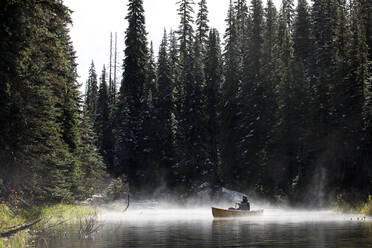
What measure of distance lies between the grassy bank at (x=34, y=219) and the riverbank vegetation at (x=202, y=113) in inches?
11.3

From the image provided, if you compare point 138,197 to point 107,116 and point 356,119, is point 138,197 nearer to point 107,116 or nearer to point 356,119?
point 107,116

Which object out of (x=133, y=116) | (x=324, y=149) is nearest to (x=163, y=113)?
(x=133, y=116)

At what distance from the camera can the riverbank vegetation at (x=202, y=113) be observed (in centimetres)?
1880

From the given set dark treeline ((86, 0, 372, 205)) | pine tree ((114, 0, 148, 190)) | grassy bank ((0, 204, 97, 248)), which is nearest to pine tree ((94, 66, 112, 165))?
dark treeline ((86, 0, 372, 205))

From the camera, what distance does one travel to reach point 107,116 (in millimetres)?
65938

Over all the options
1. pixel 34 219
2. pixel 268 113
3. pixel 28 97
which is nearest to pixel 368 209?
pixel 34 219

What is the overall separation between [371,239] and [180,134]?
1447 inches

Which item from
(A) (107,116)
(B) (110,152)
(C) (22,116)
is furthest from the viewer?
(A) (107,116)

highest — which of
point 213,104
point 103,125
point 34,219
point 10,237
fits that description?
point 213,104

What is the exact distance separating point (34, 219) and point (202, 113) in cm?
3552

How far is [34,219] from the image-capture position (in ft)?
61.8

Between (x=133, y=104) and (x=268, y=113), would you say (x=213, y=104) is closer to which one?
(x=268, y=113)

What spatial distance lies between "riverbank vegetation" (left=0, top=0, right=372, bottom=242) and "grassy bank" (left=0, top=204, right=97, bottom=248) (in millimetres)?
287

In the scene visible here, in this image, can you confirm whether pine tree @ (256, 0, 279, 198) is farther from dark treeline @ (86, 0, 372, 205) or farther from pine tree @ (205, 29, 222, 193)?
pine tree @ (205, 29, 222, 193)
